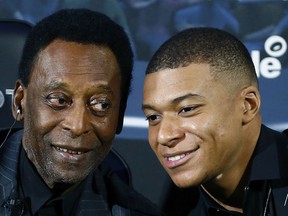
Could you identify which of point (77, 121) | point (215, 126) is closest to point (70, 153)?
point (77, 121)

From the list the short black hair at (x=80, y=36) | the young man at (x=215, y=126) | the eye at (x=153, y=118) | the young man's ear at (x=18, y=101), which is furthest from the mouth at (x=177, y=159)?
the young man's ear at (x=18, y=101)

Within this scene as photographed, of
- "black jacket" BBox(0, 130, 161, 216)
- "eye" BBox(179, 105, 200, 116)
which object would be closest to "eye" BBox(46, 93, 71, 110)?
"black jacket" BBox(0, 130, 161, 216)

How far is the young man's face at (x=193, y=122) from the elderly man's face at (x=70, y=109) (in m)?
0.14

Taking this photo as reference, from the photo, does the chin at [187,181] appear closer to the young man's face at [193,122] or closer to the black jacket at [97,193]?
the young man's face at [193,122]

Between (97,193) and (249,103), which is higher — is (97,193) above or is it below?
below

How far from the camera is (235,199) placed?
Result: 3701 millimetres

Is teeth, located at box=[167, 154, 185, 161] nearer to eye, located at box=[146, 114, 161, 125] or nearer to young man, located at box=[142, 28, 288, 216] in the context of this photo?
young man, located at box=[142, 28, 288, 216]

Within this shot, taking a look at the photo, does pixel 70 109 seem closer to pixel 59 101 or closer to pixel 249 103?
pixel 59 101

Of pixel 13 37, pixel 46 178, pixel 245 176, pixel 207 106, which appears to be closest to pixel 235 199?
pixel 245 176

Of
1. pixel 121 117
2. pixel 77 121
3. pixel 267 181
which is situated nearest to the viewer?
pixel 77 121

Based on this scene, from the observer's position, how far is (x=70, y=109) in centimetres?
350

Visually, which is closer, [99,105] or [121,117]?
[99,105]

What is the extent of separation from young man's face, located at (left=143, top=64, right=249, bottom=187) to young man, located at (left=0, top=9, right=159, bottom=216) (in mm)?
134

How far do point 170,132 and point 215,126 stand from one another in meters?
0.14
